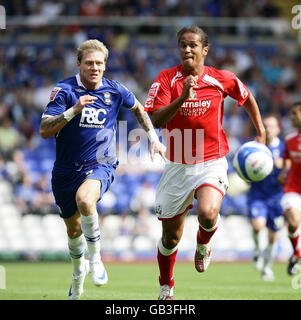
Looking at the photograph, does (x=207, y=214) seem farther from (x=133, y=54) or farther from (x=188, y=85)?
(x=133, y=54)

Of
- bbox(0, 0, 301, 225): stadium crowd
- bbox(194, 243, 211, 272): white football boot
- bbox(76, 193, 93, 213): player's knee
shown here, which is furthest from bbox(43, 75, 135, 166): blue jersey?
bbox(0, 0, 301, 225): stadium crowd

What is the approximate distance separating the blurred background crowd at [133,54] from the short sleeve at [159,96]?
34.7 ft

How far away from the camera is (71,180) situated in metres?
8.20

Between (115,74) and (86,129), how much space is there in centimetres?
1304

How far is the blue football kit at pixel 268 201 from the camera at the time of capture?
13648 millimetres

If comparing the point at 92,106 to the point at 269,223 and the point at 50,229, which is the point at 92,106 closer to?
the point at 269,223

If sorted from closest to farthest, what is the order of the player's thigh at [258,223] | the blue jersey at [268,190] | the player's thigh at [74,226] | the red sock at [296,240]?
1. the player's thigh at [74,226]
2. the red sock at [296,240]
3. the player's thigh at [258,223]
4. the blue jersey at [268,190]

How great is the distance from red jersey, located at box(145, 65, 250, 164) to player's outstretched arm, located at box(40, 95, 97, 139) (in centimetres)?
76

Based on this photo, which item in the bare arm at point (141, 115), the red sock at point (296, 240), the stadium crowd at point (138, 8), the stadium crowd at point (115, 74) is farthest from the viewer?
the stadium crowd at point (138, 8)

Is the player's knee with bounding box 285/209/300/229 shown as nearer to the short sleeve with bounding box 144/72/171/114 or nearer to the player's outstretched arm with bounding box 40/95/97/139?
the short sleeve with bounding box 144/72/171/114

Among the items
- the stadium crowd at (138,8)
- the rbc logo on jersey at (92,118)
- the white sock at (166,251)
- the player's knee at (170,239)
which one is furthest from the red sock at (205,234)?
the stadium crowd at (138,8)

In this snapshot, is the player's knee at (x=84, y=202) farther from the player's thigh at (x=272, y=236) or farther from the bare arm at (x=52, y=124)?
the player's thigh at (x=272, y=236)

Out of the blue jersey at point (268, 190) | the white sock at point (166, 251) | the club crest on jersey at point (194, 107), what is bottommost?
the white sock at point (166, 251)
